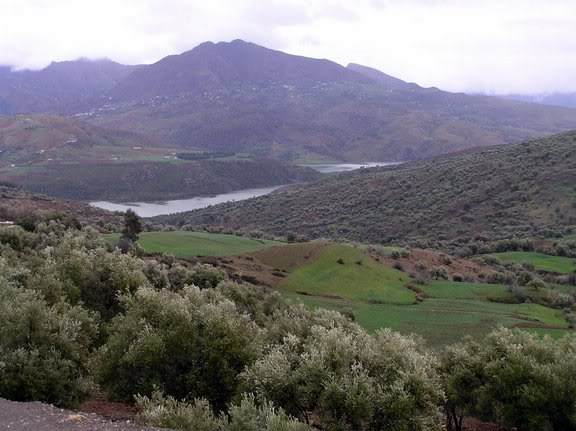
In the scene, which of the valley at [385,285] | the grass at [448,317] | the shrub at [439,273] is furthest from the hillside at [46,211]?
the shrub at [439,273]

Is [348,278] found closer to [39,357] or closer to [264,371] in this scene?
[264,371]

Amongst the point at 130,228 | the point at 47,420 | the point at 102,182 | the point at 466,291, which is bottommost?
the point at 102,182

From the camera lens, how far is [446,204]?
10181 cm

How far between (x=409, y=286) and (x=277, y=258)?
16290 millimetres

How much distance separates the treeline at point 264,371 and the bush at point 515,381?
5 cm

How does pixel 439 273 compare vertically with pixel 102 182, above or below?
above

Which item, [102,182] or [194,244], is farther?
[102,182]

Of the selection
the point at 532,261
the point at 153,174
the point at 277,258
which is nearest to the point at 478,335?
the point at 277,258

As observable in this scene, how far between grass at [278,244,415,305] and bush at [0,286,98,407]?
3548cm

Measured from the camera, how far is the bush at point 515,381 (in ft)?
67.1

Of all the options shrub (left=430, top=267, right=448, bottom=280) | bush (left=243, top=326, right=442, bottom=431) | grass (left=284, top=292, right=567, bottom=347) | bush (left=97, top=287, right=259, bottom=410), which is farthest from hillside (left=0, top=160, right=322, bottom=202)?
bush (left=243, top=326, right=442, bottom=431)

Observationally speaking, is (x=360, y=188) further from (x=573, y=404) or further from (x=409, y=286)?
(x=573, y=404)

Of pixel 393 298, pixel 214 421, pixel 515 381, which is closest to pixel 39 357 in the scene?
pixel 214 421

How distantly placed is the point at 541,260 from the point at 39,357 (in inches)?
2580
